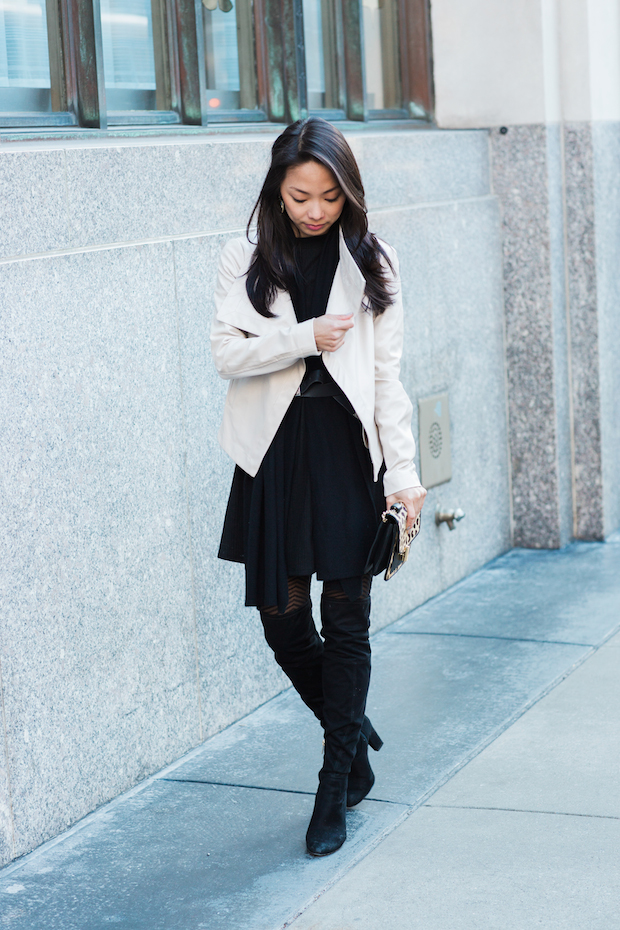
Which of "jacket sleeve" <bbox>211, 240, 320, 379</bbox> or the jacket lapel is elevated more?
the jacket lapel

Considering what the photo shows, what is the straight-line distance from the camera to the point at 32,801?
371 cm

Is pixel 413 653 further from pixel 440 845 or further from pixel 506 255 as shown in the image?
pixel 506 255

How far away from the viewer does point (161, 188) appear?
169 inches

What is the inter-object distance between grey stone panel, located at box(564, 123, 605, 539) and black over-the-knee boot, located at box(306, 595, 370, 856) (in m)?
3.70

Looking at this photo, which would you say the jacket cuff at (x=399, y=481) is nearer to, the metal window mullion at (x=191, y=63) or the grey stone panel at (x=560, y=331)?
the metal window mullion at (x=191, y=63)

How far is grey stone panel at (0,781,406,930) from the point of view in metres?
3.27

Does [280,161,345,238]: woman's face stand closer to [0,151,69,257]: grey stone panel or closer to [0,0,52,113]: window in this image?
[0,151,69,257]: grey stone panel

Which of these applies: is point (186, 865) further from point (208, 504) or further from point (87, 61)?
point (87, 61)

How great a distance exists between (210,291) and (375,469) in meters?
1.29

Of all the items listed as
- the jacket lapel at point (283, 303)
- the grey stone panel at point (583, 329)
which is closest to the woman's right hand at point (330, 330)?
the jacket lapel at point (283, 303)

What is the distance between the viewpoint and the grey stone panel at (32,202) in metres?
3.65

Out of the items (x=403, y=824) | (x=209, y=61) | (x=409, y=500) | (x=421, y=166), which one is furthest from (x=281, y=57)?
(x=403, y=824)

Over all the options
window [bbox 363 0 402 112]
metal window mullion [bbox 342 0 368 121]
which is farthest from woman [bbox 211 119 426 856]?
window [bbox 363 0 402 112]

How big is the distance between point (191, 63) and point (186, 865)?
295cm
